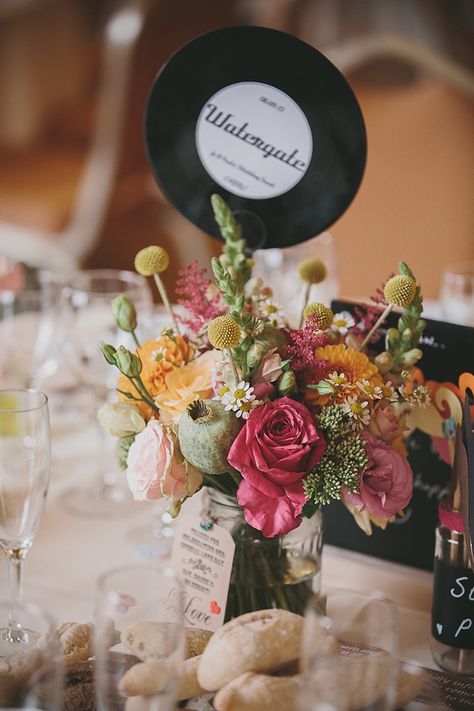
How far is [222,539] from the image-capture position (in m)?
0.91

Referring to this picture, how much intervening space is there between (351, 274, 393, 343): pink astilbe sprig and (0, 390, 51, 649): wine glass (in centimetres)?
31

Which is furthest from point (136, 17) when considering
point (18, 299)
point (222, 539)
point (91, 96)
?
point (222, 539)

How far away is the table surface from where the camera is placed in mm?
1024

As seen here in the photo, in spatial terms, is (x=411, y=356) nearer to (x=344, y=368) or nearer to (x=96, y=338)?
(x=344, y=368)

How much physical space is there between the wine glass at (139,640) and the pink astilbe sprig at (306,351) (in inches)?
9.2

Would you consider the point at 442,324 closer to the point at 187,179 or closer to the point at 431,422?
the point at 431,422

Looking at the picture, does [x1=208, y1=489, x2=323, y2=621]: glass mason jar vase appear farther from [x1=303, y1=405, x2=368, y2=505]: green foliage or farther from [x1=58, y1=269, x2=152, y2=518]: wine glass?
[x1=58, y1=269, x2=152, y2=518]: wine glass

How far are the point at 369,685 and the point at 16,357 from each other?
908mm

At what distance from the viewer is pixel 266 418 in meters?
0.79

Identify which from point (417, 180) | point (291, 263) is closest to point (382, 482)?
point (291, 263)

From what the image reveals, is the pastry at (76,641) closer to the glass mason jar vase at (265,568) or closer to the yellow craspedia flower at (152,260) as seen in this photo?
the glass mason jar vase at (265,568)

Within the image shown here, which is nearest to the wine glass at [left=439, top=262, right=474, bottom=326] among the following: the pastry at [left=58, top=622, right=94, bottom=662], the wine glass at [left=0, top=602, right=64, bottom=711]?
the pastry at [left=58, top=622, right=94, bottom=662]

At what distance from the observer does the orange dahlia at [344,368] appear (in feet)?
2.70

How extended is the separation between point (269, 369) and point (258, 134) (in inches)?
11.6
